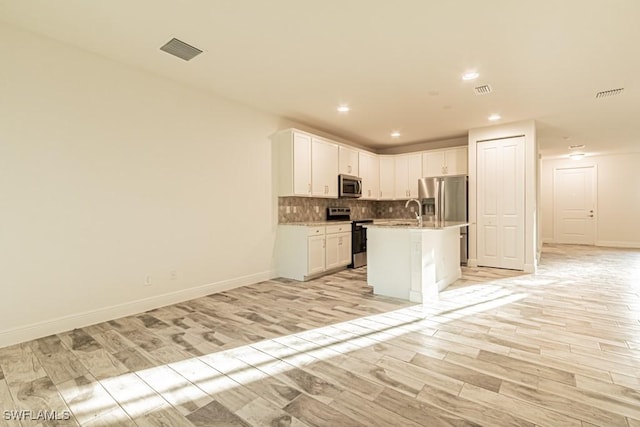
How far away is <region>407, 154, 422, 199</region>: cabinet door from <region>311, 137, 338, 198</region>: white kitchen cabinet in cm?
207

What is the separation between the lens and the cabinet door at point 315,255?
479 cm

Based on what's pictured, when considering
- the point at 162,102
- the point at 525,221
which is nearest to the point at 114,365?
the point at 162,102

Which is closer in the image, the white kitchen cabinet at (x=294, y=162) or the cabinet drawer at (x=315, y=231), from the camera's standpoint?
the cabinet drawer at (x=315, y=231)

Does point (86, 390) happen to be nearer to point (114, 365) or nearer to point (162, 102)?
point (114, 365)

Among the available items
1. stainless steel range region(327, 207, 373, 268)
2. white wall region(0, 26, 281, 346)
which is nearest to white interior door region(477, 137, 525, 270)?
stainless steel range region(327, 207, 373, 268)

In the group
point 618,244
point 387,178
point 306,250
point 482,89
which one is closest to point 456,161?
point 387,178

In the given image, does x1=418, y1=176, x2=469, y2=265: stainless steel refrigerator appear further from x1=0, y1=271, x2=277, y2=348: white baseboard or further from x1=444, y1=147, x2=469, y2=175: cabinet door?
x1=0, y1=271, x2=277, y2=348: white baseboard

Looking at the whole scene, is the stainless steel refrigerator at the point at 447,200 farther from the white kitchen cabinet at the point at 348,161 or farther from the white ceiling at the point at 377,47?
the white ceiling at the point at 377,47

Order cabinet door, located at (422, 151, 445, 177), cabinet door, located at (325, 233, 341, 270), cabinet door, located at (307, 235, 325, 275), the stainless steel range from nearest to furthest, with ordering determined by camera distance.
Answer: cabinet door, located at (307, 235, 325, 275) → cabinet door, located at (325, 233, 341, 270) → the stainless steel range → cabinet door, located at (422, 151, 445, 177)

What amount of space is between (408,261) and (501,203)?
3116 mm

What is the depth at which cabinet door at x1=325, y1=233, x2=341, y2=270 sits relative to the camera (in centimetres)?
519

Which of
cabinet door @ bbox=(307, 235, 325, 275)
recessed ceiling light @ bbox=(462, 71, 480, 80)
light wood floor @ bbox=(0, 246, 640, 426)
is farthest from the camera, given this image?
cabinet door @ bbox=(307, 235, 325, 275)

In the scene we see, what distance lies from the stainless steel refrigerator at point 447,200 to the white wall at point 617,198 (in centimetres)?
611

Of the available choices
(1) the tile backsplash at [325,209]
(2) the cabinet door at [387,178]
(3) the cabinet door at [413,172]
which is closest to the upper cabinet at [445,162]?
(3) the cabinet door at [413,172]
